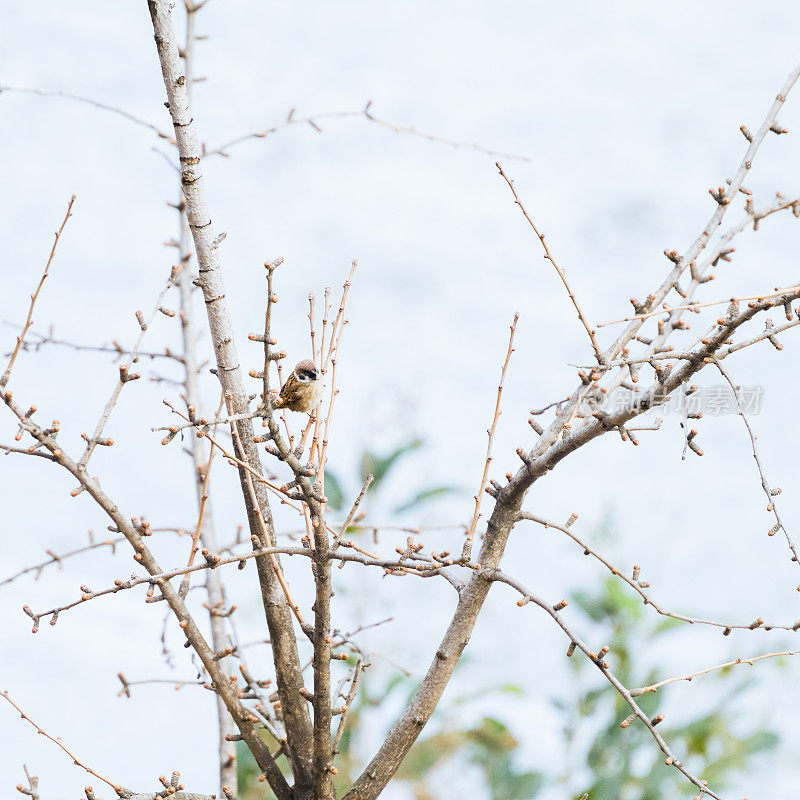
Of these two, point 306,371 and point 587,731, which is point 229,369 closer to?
point 306,371

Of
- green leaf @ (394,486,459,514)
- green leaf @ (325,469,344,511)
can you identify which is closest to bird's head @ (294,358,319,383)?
green leaf @ (325,469,344,511)

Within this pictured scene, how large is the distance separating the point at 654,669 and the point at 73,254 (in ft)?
5.25

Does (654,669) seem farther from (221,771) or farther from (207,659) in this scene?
(207,659)

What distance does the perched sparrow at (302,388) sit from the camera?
0.61 m

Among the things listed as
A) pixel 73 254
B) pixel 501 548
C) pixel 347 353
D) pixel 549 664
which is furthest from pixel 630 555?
pixel 501 548

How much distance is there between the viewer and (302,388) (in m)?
0.61

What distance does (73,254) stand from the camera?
90.0 inches

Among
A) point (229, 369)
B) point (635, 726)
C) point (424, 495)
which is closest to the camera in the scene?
point (229, 369)

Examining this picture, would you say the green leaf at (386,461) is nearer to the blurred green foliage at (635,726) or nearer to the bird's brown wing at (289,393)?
the blurred green foliage at (635,726)

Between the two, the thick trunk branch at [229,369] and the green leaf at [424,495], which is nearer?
the thick trunk branch at [229,369]

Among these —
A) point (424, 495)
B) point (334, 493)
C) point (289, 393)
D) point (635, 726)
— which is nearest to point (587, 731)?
point (635, 726)

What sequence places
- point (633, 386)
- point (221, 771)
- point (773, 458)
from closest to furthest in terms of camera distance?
point (633, 386) < point (221, 771) < point (773, 458)

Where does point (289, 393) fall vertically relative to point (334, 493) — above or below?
below

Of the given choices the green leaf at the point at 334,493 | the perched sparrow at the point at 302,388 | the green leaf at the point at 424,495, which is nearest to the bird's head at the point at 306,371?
the perched sparrow at the point at 302,388
